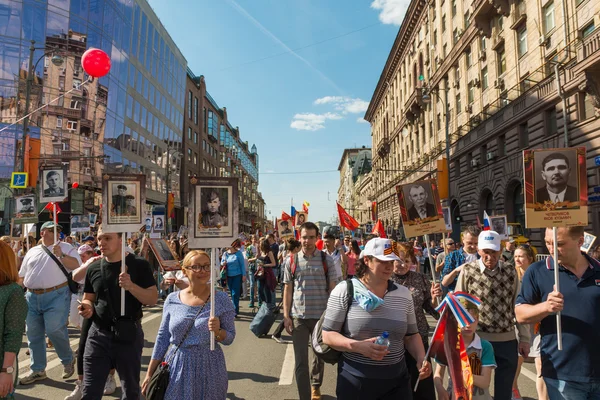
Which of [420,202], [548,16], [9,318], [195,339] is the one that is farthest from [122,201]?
[548,16]

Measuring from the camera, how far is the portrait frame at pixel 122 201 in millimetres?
4629

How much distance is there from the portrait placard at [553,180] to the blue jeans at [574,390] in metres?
1.27

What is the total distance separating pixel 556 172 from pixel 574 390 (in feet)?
5.96

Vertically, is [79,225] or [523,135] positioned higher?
[523,135]

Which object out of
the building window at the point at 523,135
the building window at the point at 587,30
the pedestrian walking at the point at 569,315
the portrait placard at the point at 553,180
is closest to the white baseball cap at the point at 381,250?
the pedestrian walking at the point at 569,315

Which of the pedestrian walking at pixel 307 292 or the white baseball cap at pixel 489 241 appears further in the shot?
the pedestrian walking at pixel 307 292

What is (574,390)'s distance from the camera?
309 cm

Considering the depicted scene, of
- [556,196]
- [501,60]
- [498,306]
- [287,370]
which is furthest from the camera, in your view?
[501,60]

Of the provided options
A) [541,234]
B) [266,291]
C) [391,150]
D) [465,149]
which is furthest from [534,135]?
[391,150]

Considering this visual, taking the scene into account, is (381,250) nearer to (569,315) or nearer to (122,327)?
(569,315)

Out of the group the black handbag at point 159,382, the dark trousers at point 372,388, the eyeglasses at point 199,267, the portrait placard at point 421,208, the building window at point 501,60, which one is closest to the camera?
the dark trousers at point 372,388

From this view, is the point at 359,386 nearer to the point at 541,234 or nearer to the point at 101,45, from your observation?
the point at 541,234

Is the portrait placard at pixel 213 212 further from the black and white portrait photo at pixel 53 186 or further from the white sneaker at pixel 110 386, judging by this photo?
the black and white portrait photo at pixel 53 186

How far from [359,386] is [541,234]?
21.5 metres
